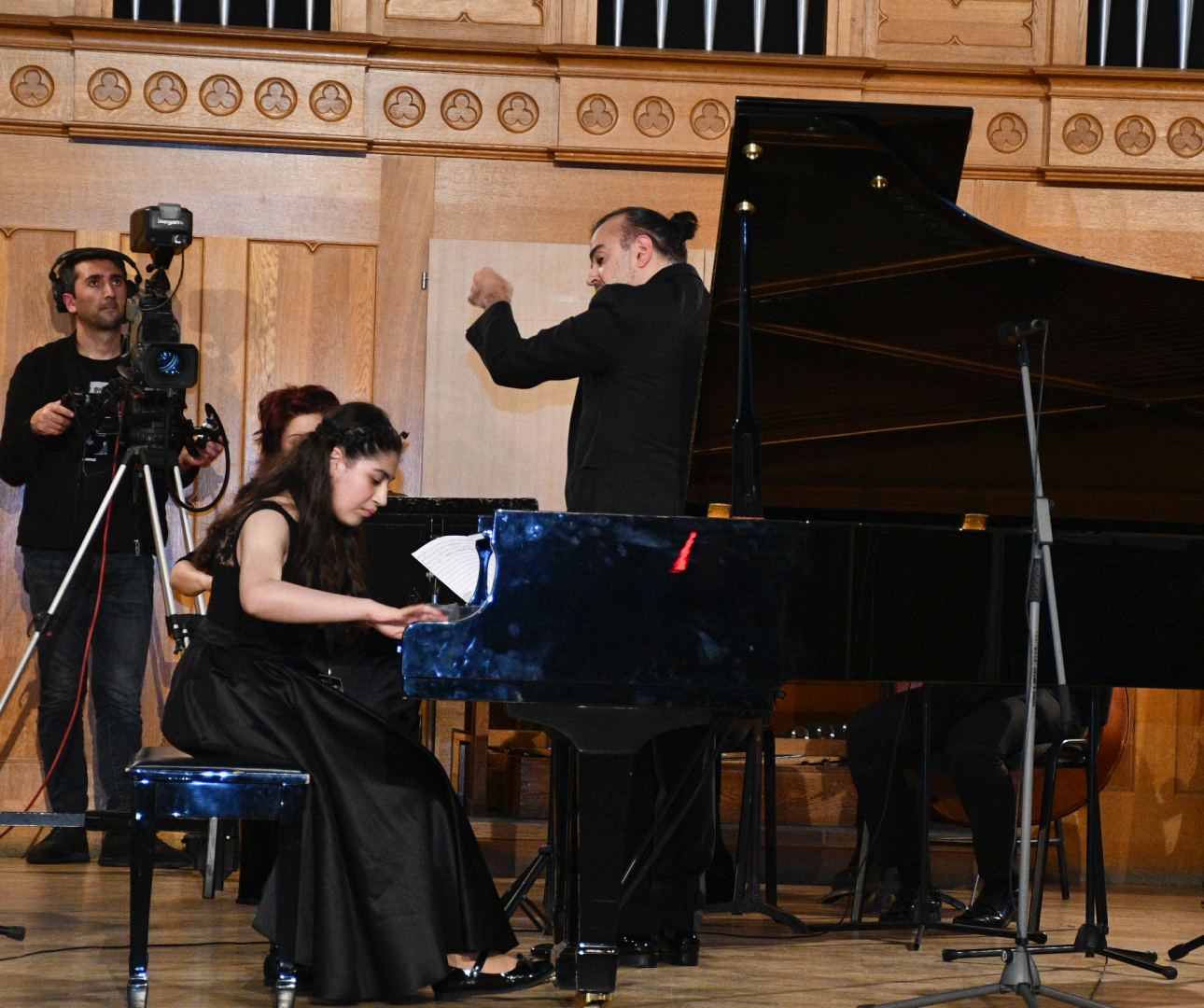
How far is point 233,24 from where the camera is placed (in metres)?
5.52

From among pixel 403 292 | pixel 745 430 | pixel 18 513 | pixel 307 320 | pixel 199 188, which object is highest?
pixel 199 188

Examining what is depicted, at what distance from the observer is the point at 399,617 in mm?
2980

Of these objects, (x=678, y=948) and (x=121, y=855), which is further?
(x=121, y=855)

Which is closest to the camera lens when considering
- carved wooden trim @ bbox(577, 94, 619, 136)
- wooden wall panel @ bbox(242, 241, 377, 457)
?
wooden wall panel @ bbox(242, 241, 377, 457)

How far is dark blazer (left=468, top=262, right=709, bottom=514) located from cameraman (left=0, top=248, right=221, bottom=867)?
166 centimetres

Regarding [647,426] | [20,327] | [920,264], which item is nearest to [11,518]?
[20,327]

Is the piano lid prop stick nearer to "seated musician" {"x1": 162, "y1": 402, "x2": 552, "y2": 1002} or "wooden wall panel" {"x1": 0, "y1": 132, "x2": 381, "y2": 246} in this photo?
"seated musician" {"x1": 162, "y1": 402, "x2": 552, "y2": 1002}

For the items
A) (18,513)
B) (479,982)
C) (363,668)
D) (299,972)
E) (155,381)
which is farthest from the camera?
(18,513)

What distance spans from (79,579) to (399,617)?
2.42 m

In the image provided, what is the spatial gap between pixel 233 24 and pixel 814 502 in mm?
2907

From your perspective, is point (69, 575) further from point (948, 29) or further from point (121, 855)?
point (948, 29)

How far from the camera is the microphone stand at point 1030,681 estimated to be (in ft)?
9.50

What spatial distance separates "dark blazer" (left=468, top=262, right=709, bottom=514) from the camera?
3730mm

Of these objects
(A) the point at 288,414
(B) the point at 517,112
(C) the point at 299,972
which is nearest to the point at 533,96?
(B) the point at 517,112
